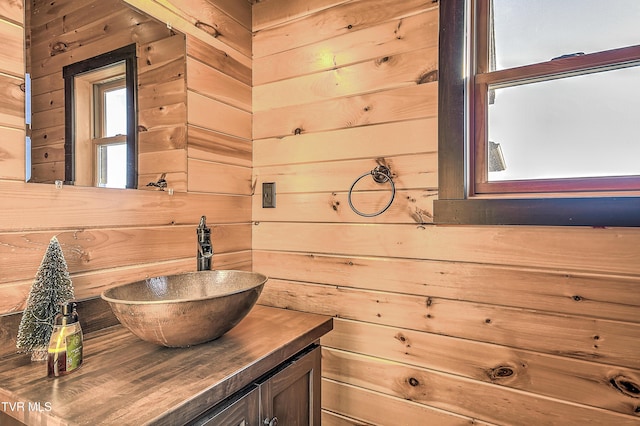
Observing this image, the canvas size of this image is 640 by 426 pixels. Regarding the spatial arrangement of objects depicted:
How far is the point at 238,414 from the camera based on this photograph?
2.96 feet

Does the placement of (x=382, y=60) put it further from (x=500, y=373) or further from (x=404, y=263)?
(x=500, y=373)

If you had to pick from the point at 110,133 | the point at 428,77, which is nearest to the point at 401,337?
the point at 428,77

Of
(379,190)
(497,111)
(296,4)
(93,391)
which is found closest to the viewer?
(93,391)

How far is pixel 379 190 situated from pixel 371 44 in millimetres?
580

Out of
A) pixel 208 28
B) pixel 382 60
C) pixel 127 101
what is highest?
pixel 208 28

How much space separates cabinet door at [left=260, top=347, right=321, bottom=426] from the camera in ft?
3.33

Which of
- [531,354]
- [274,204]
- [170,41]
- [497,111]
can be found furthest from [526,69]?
[170,41]

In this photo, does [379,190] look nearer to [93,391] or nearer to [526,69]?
[526,69]

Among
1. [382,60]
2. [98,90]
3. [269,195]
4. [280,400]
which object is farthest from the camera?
[269,195]

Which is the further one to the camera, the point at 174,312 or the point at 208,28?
the point at 208,28

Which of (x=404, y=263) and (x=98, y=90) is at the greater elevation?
(x=98, y=90)

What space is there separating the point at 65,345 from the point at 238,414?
0.43 m

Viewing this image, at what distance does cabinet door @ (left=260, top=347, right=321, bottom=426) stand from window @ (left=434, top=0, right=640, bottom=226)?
67cm

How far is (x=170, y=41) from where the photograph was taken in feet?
4.57
